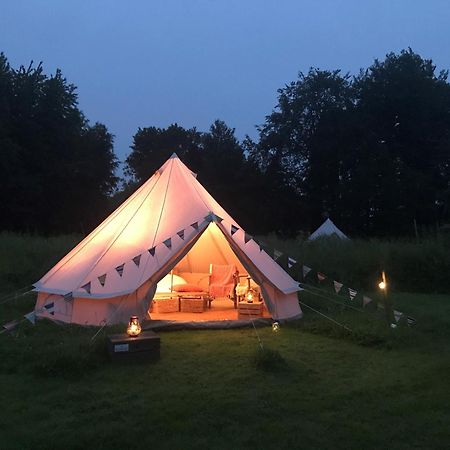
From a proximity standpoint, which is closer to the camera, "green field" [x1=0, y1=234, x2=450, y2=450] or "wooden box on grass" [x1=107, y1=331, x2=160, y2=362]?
"green field" [x1=0, y1=234, x2=450, y2=450]

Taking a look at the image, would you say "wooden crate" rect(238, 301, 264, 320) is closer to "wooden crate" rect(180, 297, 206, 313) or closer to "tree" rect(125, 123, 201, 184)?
"wooden crate" rect(180, 297, 206, 313)

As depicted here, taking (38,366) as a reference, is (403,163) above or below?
above

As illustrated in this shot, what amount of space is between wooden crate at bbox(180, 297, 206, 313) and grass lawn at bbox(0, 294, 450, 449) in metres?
1.60

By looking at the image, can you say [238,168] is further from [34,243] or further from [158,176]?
[158,176]

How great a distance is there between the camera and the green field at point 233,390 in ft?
12.9

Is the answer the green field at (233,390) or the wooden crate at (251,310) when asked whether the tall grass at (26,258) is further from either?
the wooden crate at (251,310)

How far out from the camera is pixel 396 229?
89.0ft

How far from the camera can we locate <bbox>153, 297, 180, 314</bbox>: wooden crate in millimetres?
9078

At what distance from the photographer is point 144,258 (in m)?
7.93

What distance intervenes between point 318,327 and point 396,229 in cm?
2047

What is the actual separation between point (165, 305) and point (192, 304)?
1.34ft

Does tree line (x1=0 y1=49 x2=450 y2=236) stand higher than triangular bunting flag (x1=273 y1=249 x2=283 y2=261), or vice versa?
tree line (x1=0 y1=49 x2=450 y2=236)

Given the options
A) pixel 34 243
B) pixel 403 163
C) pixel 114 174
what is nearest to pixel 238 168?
pixel 114 174

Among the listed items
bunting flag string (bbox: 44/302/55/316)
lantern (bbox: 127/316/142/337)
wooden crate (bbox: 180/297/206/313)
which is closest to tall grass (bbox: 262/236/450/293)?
wooden crate (bbox: 180/297/206/313)
